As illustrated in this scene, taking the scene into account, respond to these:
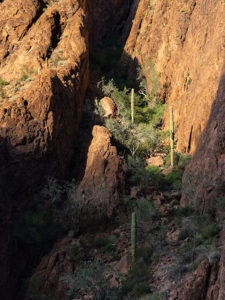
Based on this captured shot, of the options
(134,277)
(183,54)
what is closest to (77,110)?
(183,54)

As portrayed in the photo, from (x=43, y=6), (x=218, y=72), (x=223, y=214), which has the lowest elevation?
(x=223, y=214)

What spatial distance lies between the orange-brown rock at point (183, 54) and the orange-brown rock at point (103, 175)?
4791mm

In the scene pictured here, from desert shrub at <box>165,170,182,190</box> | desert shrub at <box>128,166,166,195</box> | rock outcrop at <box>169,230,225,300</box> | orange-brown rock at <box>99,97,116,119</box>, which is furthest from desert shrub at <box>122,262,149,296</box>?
orange-brown rock at <box>99,97,116,119</box>

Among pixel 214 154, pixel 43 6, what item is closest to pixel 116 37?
pixel 43 6

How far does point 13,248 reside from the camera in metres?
22.4

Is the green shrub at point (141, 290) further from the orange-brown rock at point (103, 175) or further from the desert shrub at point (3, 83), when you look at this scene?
the desert shrub at point (3, 83)

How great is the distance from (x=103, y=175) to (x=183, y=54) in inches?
518

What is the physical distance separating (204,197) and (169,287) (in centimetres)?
562

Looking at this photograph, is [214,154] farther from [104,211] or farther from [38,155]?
[38,155]

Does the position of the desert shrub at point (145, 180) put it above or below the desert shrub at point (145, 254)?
above

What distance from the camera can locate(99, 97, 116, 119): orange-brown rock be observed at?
1289 inches

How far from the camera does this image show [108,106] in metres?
33.2

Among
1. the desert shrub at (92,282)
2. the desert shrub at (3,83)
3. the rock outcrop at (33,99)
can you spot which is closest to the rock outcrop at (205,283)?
the desert shrub at (92,282)

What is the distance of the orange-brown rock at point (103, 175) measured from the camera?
80.2ft
